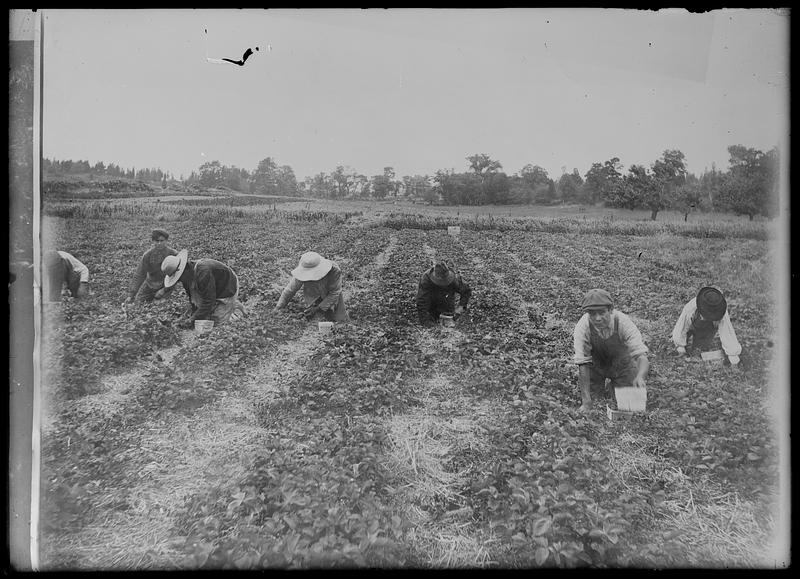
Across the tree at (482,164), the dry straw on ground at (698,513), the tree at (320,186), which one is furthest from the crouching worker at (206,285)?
the dry straw on ground at (698,513)

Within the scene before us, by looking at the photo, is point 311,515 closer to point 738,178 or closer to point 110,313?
point 110,313

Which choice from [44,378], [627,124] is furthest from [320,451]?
[627,124]

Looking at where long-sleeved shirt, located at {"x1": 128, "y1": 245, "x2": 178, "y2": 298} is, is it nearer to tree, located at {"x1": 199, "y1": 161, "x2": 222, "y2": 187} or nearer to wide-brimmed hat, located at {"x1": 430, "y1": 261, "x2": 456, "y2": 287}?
tree, located at {"x1": 199, "y1": 161, "x2": 222, "y2": 187}

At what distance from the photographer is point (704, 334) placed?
3.80m

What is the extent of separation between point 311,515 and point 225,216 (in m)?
2.38

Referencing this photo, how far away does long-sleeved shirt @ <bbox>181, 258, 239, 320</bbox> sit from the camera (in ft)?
12.3

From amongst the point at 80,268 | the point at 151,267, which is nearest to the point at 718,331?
the point at 151,267

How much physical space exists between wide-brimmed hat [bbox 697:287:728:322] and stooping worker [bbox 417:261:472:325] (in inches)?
74.2

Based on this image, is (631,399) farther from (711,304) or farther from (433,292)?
(433,292)

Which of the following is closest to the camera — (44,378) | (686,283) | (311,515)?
(311,515)

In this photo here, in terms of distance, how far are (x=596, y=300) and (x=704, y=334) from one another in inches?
35.6

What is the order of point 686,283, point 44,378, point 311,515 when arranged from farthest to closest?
point 686,283, point 44,378, point 311,515

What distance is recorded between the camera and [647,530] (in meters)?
3.36

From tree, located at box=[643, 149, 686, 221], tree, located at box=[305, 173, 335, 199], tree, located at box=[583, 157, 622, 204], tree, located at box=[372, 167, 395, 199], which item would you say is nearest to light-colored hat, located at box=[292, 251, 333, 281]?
tree, located at box=[305, 173, 335, 199]
